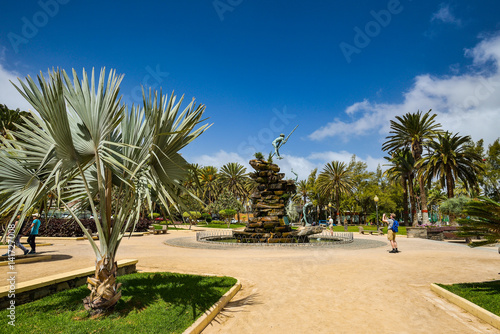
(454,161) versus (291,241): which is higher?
(454,161)

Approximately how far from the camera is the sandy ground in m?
4.86

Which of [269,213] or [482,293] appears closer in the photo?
[482,293]

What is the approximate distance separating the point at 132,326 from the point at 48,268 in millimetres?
7329

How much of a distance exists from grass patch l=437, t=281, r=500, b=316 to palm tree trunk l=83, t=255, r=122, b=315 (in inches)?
268

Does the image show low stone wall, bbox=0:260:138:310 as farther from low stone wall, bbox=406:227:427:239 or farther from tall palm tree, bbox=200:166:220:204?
tall palm tree, bbox=200:166:220:204

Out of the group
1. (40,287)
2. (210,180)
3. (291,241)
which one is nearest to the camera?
(40,287)

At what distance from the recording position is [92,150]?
4.73 metres

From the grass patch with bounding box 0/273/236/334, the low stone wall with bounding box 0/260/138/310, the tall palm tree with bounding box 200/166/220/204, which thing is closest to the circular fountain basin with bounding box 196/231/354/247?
the grass patch with bounding box 0/273/236/334

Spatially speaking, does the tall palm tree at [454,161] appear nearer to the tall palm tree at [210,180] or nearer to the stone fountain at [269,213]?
the stone fountain at [269,213]

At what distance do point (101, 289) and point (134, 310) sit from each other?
0.80 m

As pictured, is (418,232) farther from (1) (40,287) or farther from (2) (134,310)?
(1) (40,287)

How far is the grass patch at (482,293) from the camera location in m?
5.31

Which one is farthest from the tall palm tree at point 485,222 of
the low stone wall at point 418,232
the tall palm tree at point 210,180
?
the tall palm tree at point 210,180

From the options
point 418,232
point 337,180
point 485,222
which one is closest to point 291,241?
point 485,222
